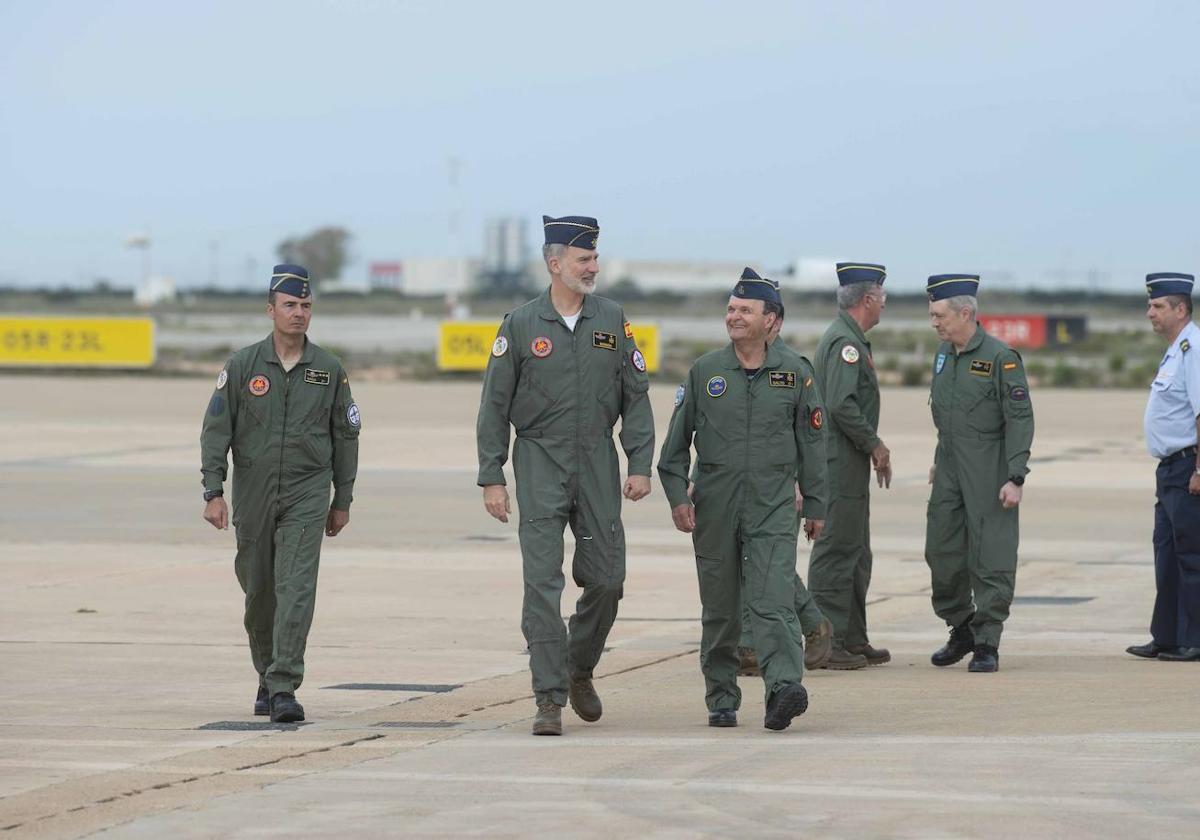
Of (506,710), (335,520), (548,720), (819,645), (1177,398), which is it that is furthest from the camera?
(1177,398)

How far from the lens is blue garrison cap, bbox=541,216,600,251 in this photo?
27.6 feet

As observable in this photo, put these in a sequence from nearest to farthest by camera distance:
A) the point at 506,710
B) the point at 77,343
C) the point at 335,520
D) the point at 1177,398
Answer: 1. the point at 506,710
2. the point at 335,520
3. the point at 1177,398
4. the point at 77,343

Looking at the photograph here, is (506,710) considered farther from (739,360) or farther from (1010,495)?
(1010,495)

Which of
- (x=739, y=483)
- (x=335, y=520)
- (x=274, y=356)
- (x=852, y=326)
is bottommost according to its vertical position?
(x=335, y=520)

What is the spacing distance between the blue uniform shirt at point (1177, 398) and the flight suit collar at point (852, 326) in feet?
4.96

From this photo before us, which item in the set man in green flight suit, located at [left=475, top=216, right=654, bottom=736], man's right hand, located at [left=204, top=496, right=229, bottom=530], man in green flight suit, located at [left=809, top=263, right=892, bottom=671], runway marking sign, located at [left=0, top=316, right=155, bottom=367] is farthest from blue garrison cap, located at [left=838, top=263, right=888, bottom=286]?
runway marking sign, located at [left=0, top=316, right=155, bottom=367]

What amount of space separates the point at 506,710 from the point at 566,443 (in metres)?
1.27

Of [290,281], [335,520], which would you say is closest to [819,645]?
[335,520]

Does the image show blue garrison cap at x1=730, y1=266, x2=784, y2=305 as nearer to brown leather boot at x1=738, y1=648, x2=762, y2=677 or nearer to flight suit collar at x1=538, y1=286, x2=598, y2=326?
flight suit collar at x1=538, y1=286, x2=598, y2=326

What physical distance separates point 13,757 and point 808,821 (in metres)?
3.04

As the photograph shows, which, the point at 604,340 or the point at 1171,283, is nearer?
the point at 604,340

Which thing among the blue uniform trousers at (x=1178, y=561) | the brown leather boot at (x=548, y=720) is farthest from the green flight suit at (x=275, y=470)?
the blue uniform trousers at (x=1178, y=561)

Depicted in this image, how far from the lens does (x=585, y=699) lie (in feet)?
27.7

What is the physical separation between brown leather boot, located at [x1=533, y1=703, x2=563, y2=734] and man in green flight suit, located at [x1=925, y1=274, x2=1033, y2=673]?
2.73 metres
